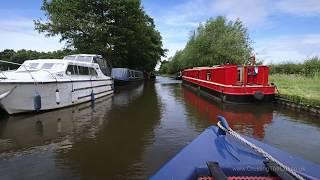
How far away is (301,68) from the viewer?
40031mm

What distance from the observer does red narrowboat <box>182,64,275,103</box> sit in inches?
810

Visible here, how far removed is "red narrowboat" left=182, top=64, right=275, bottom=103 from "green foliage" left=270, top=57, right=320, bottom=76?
495 inches

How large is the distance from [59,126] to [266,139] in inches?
282

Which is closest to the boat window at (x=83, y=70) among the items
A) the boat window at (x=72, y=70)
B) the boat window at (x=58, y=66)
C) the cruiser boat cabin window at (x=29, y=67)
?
the boat window at (x=72, y=70)

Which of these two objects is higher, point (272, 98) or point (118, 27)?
point (118, 27)

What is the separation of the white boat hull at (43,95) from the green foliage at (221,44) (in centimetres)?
2874

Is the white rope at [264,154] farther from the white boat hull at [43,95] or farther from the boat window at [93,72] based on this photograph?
the boat window at [93,72]

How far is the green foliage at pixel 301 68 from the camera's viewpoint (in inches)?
1444

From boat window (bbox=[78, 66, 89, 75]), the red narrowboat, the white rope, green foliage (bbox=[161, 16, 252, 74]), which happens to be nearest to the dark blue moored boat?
the white rope

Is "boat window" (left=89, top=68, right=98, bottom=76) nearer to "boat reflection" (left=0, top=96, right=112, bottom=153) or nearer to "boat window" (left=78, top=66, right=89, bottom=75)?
"boat window" (left=78, top=66, right=89, bottom=75)

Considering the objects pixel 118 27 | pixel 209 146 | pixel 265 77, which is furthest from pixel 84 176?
pixel 118 27

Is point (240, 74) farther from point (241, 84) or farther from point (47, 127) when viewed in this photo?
point (47, 127)

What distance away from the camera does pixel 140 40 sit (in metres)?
46.8

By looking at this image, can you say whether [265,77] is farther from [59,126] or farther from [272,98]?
[59,126]
